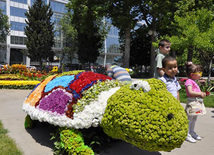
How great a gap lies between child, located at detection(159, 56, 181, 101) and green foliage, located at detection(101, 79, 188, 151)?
3.49 feet

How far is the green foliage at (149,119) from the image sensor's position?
235cm

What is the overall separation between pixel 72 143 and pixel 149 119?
140 centimetres

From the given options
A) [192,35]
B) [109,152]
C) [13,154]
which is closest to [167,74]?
[109,152]

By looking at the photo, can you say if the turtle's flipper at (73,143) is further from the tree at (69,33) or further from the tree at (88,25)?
the tree at (69,33)

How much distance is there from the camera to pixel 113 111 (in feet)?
8.91

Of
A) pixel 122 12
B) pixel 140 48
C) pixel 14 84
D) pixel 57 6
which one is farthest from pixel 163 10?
pixel 57 6

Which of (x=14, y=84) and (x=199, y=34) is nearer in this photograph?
(x=199, y=34)

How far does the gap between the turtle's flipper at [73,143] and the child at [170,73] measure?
1838 mm

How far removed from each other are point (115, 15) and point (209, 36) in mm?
11429

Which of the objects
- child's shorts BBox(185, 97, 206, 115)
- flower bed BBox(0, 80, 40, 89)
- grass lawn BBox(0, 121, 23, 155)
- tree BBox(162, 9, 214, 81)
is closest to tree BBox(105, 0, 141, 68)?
tree BBox(162, 9, 214, 81)

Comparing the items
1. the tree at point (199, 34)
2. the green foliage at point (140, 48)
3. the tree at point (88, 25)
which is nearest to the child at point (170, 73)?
the tree at point (199, 34)

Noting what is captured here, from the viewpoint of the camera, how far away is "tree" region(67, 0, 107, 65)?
67.9ft

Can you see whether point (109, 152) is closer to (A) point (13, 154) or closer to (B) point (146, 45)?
(A) point (13, 154)

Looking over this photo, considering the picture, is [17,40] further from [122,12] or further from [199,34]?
[199,34]
